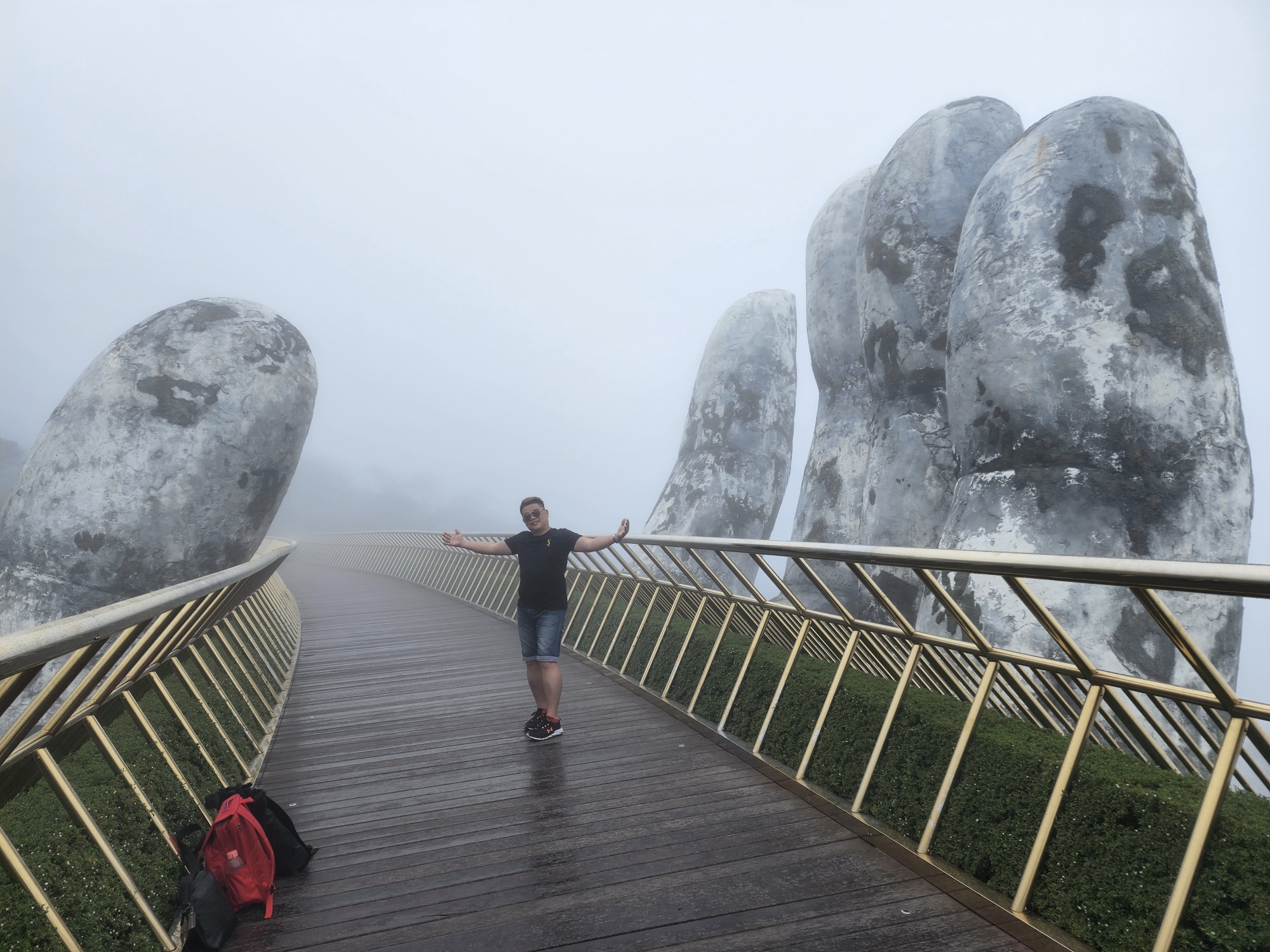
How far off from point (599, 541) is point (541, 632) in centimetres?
76

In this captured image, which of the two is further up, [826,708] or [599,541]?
[599,541]

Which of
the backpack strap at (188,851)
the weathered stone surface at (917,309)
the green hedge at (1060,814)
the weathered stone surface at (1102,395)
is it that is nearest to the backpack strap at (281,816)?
the backpack strap at (188,851)

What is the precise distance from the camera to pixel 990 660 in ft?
12.7

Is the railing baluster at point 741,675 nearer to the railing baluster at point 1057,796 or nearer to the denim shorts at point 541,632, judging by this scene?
the denim shorts at point 541,632

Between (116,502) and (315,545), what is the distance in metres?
41.2

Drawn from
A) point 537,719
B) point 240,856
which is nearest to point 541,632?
point 537,719

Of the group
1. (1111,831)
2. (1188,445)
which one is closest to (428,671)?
(1111,831)

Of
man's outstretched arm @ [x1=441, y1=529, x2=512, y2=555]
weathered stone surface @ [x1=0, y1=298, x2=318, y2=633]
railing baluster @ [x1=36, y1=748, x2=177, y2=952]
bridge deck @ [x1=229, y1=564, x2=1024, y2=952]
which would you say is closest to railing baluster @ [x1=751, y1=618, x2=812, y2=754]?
bridge deck @ [x1=229, y1=564, x2=1024, y2=952]

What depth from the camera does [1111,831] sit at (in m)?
3.17

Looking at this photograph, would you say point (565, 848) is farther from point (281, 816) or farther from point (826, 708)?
point (826, 708)

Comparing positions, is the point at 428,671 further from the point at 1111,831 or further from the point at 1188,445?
the point at 1188,445

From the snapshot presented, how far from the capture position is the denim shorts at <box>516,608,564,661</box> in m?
6.00

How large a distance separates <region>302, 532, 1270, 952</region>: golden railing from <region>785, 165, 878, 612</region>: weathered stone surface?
505 centimetres

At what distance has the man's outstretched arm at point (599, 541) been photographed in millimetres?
6105
